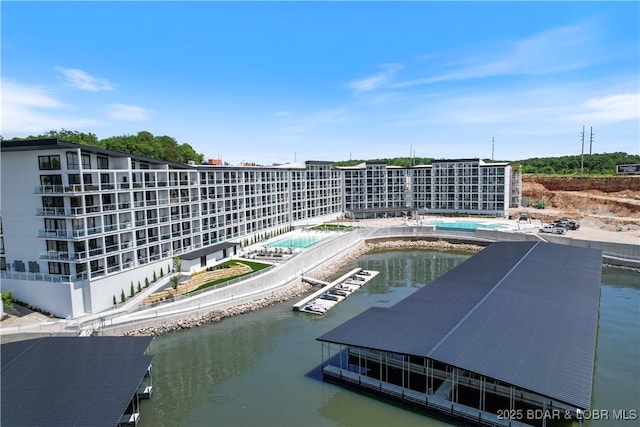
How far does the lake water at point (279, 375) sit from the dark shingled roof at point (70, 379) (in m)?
2.58

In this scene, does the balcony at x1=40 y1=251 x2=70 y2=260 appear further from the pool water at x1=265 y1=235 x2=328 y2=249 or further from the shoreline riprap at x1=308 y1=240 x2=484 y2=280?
the shoreline riprap at x1=308 y1=240 x2=484 y2=280

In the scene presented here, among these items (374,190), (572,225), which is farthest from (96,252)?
(572,225)

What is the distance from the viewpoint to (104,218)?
28000 millimetres

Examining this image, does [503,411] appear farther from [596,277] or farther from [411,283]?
[411,283]

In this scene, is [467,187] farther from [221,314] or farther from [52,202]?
[52,202]

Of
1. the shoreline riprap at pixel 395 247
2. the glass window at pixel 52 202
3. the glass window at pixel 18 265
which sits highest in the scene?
the glass window at pixel 52 202

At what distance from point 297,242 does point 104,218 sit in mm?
21603

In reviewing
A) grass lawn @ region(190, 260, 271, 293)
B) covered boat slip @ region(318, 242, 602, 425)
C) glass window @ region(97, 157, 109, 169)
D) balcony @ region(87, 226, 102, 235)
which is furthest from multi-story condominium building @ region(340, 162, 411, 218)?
balcony @ region(87, 226, 102, 235)

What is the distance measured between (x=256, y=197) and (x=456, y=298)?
28461 millimetres

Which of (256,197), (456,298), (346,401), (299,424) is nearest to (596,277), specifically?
(456,298)

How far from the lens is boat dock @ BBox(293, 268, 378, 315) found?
30.7 m

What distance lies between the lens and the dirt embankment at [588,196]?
6219 centimetres

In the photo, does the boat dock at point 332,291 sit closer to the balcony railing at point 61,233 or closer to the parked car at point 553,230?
the balcony railing at point 61,233

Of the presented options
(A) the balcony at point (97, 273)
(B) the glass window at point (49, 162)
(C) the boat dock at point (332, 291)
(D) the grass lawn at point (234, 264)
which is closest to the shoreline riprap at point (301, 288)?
(C) the boat dock at point (332, 291)
